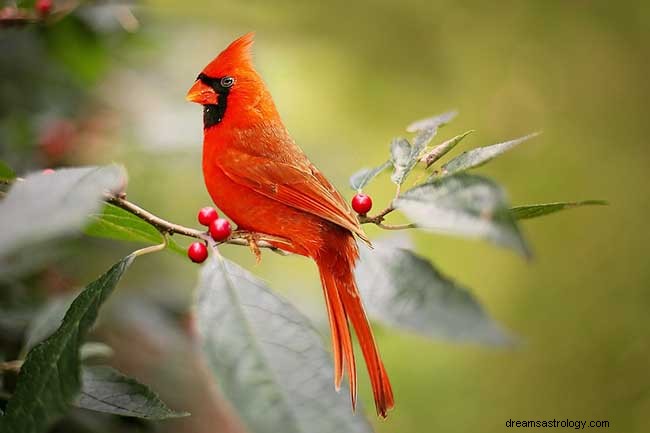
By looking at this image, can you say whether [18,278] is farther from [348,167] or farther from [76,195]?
[76,195]

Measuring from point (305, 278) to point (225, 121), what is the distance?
1.80m

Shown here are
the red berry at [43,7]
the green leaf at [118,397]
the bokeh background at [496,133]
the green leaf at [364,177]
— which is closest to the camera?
the green leaf at [118,397]

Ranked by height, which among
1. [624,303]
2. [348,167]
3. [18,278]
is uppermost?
[348,167]

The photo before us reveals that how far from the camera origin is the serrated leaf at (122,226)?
2.76ft

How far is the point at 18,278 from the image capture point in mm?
1659

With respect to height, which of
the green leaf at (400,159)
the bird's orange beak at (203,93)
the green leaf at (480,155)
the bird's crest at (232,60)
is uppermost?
the bird's crest at (232,60)

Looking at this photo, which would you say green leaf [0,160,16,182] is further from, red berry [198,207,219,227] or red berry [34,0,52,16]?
red berry [34,0,52,16]

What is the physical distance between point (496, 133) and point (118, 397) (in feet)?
8.48

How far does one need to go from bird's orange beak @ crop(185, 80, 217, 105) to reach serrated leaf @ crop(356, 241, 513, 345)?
1.10ft

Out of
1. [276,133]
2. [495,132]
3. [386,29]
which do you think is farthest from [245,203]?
[386,29]

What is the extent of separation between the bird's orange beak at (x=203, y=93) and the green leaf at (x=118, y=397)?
406mm

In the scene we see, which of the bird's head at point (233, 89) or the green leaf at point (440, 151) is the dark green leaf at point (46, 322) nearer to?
the bird's head at point (233, 89)

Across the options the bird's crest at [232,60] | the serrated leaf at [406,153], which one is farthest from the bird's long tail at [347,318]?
the bird's crest at [232,60]

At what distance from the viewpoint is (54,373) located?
0.71 metres
